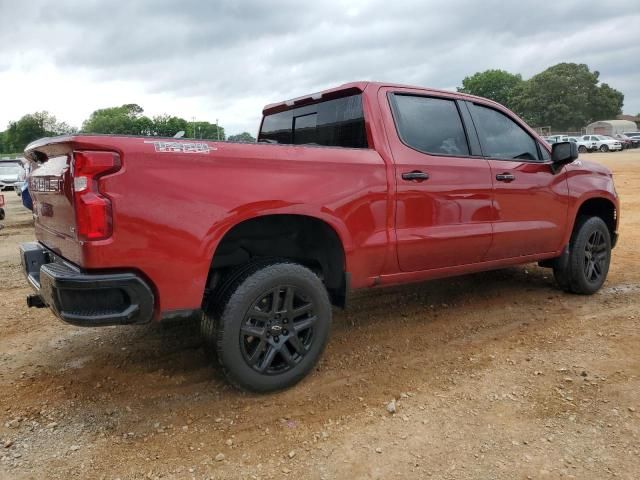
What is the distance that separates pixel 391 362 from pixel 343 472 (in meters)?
1.25

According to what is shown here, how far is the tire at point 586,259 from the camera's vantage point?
4.86 metres

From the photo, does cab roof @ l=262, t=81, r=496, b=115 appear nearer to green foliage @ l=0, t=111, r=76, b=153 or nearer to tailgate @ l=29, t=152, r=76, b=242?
tailgate @ l=29, t=152, r=76, b=242

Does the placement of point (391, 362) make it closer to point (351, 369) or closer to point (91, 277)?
point (351, 369)

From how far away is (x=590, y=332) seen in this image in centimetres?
402

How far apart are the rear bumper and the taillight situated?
22cm

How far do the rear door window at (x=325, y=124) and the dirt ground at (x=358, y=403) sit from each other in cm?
155

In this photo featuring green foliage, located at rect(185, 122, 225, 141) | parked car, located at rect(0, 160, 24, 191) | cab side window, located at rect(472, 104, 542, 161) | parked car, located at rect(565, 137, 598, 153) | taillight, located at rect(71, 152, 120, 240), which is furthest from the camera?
parked car, located at rect(565, 137, 598, 153)

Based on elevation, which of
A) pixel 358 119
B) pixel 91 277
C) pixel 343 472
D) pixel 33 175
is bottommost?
pixel 343 472

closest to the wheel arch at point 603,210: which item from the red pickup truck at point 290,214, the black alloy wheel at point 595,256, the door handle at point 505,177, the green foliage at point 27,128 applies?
the black alloy wheel at point 595,256

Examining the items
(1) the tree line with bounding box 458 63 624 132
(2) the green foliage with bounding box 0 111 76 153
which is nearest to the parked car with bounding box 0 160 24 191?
(2) the green foliage with bounding box 0 111 76 153

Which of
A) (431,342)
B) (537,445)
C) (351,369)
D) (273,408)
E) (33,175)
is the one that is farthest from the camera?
(431,342)

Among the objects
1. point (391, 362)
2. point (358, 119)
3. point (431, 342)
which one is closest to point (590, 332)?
point (431, 342)

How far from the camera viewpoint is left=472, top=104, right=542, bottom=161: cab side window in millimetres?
4223

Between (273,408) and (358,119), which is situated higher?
(358,119)
